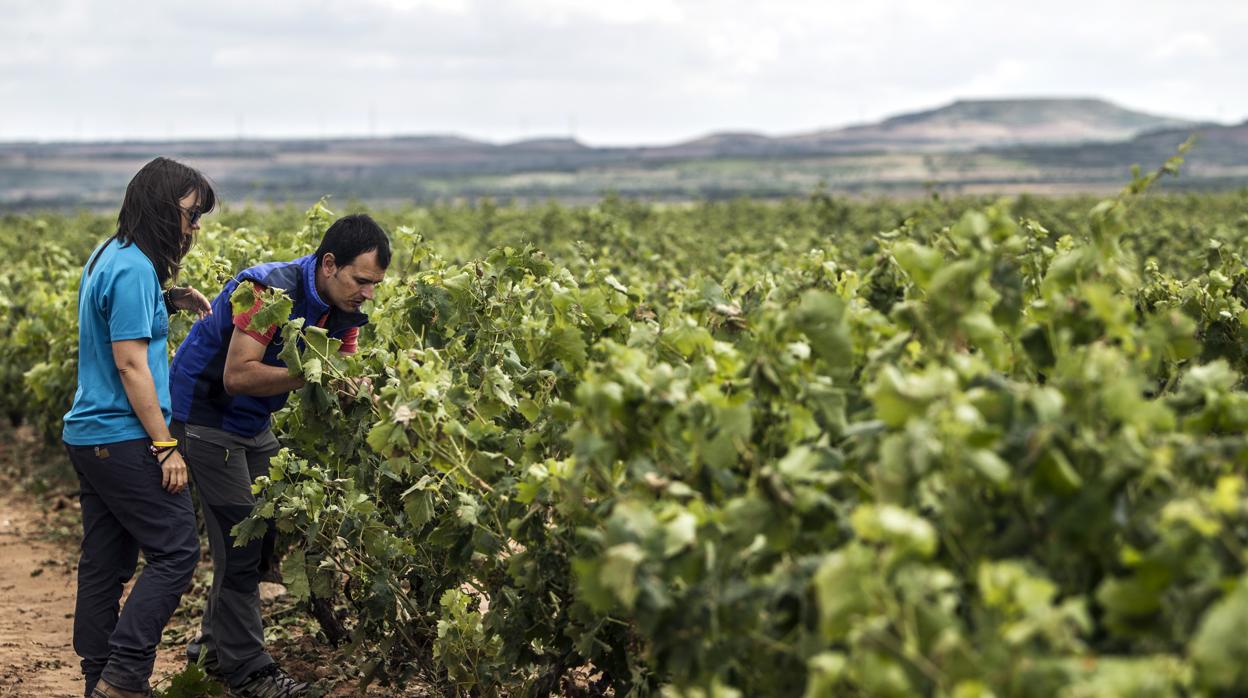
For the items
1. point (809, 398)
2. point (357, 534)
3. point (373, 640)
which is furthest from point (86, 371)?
point (809, 398)

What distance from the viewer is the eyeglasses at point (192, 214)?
4.30 meters

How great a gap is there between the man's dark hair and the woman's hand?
81 centimetres

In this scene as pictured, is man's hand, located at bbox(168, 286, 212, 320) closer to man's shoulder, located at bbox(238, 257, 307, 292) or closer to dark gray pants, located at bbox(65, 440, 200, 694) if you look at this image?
man's shoulder, located at bbox(238, 257, 307, 292)

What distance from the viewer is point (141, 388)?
419 centimetres

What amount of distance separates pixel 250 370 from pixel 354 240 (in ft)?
1.73

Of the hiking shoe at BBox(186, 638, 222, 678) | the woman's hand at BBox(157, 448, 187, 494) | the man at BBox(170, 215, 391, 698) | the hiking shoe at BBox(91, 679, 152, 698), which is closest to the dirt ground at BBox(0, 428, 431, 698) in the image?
the hiking shoe at BBox(186, 638, 222, 678)

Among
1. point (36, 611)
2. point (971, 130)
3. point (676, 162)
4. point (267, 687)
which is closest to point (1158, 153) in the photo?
point (676, 162)

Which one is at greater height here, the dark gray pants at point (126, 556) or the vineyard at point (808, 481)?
the vineyard at point (808, 481)

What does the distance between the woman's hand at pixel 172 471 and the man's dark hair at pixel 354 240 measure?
814 mm

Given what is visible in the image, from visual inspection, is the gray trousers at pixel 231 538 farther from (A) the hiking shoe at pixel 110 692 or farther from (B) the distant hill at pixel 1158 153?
(B) the distant hill at pixel 1158 153

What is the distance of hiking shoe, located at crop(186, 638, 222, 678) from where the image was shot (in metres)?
5.01

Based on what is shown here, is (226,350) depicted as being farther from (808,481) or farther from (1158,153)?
(1158,153)

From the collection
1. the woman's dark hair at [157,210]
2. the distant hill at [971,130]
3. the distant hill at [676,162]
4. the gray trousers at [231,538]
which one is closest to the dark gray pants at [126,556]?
the gray trousers at [231,538]

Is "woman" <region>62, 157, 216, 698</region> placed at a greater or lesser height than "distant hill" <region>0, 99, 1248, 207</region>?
greater
